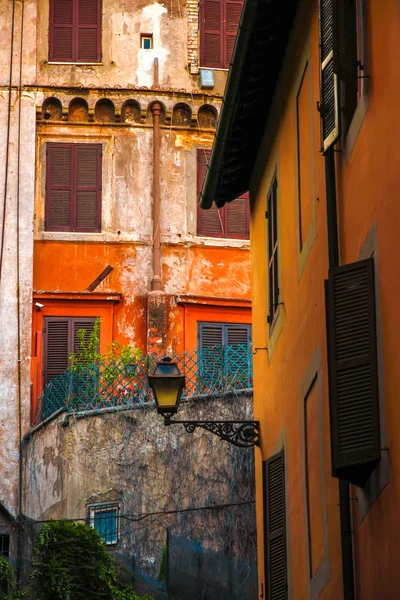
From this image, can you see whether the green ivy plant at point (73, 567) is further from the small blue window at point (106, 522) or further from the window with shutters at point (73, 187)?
the window with shutters at point (73, 187)

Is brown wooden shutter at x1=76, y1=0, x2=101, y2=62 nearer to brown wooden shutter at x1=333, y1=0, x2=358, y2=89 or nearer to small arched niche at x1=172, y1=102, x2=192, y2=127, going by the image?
small arched niche at x1=172, y1=102, x2=192, y2=127

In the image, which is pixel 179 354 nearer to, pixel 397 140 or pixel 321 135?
pixel 321 135

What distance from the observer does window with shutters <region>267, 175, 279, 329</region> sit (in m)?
13.7

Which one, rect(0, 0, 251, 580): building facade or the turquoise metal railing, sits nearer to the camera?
the turquoise metal railing

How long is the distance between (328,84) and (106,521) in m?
13.5

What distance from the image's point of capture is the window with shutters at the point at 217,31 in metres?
30.2

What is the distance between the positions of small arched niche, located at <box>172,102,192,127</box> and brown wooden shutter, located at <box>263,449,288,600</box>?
16.7 meters

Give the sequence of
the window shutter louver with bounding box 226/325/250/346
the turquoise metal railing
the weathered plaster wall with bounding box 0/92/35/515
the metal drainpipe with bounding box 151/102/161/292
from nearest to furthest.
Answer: the turquoise metal railing < the weathered plaster wall with bounding box 0/92/35/515 < the window shutter louver with bounding box 226/325/250/346 < the metal drainpipe with bounding box 151/102/161/292

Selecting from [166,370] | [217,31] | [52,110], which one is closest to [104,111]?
[52,110]

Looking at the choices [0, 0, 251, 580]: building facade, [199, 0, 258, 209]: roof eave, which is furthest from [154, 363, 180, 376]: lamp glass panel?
[0, 0, 251, 580]: building facade

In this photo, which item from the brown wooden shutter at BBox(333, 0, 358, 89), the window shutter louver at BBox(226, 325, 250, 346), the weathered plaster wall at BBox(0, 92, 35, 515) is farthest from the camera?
the window shutter louver at BBox(226, 325, 250, 346)

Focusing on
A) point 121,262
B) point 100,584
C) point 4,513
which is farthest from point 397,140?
point 121,262

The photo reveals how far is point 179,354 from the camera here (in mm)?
27031

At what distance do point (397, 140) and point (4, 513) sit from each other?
18479 mm
